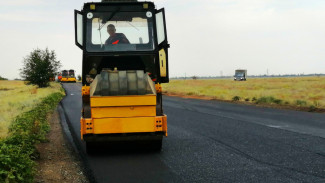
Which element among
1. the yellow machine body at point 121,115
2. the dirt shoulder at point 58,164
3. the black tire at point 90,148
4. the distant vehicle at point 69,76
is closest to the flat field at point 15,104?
the dirt shoulder at point 58,164

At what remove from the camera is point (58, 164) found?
697 cm

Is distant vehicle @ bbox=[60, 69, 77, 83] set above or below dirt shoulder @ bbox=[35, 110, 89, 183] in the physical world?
above

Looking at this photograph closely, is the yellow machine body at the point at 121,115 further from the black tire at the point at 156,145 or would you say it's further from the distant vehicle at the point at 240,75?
the distant vehicle at the point at 240,75

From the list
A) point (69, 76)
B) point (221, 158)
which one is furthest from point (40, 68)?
point (221, 158)

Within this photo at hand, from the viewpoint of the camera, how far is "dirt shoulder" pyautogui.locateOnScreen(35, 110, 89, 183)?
594 cm

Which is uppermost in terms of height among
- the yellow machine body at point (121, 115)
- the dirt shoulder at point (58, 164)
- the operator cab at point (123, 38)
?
the operator cab at point (123, 38)

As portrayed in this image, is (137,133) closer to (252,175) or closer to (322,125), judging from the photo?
(252,175)

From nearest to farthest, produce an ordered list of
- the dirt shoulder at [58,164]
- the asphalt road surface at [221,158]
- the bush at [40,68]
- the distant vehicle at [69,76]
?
1. the asphalt road surface at [221,158]
2. the dirt shoulder at [58,164]
3. the bush at [40,68]
4. the distant vehicle at [69,76]

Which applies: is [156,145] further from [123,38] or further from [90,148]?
[123,38]

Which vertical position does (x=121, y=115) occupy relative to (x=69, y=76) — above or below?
below

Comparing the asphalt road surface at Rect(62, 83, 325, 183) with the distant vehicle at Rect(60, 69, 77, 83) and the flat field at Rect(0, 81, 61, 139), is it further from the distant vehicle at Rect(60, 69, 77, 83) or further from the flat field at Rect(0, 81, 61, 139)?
the distant vehicle at Rect(60, 69, 77, 83)

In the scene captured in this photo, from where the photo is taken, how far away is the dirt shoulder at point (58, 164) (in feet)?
19.5

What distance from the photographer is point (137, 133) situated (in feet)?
23.8

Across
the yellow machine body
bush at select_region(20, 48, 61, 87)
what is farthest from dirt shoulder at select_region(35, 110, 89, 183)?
bush at select_region(20, 48, 61, 87)
